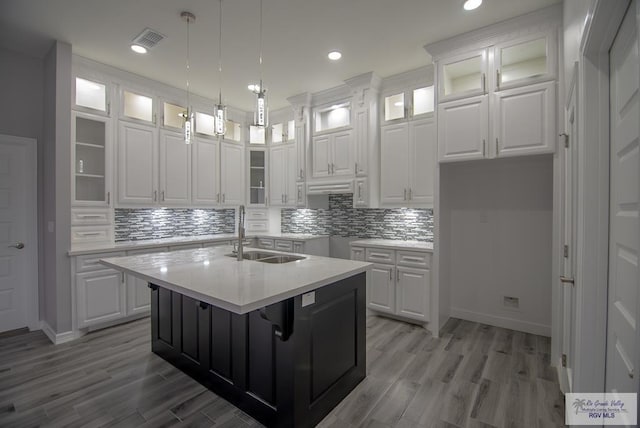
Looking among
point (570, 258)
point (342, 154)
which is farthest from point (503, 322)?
point (342, 154)

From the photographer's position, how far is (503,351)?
2867mm

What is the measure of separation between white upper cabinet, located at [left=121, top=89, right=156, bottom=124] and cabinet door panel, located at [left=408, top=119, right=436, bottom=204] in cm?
340

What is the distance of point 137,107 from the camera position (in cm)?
401

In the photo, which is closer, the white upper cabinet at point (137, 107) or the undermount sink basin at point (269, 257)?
the undermount sink basin at point (269, 257)

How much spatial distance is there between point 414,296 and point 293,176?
2628mm

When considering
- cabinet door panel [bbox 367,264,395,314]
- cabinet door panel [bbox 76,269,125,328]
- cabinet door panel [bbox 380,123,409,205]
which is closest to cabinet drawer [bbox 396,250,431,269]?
cabinet door panel [bbox 367,264,395,314]

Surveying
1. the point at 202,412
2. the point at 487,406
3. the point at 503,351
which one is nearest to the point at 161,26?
the point at 202,412

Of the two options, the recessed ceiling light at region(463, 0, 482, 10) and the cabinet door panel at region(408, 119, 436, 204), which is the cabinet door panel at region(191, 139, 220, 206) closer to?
the cabinet door panel at region(408, 119, 436, 204)

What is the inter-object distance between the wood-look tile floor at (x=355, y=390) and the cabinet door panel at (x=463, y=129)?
75.1 inches

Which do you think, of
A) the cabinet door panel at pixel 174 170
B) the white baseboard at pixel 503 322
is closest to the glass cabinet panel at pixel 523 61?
the white baseboard at pixel 503 322

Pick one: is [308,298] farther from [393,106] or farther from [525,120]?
[393,106]

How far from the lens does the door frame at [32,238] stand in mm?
3438

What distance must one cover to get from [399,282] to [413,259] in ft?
1.08

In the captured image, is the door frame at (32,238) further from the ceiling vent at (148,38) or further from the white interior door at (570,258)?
the white interior door at (570,258)
